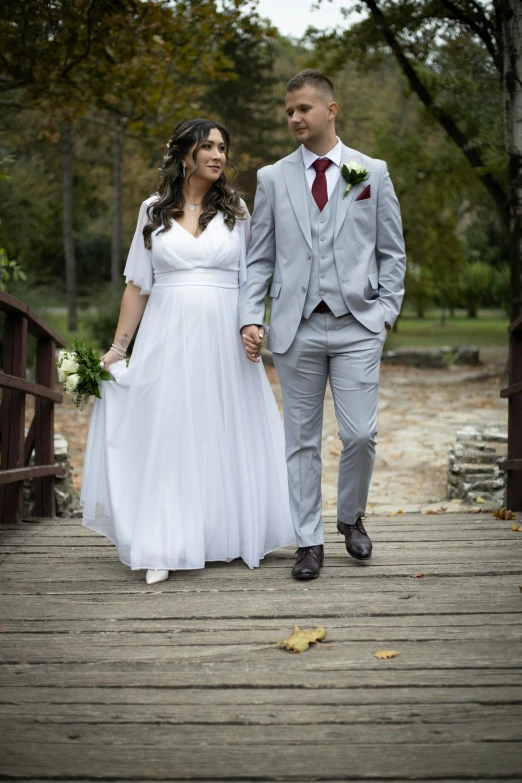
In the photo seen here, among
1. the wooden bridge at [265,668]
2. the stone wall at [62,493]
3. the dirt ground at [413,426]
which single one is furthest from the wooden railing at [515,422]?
the stone wall at [62,493]

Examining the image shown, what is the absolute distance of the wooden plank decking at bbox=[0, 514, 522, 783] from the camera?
2.45 metres

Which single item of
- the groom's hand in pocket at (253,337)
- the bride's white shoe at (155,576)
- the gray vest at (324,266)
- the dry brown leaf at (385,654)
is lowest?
the bride's white shoe at (155,576)

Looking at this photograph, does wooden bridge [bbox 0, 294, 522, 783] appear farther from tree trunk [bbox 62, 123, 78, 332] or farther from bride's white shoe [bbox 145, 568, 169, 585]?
tree trunk [bbox 62, 123, 78, 332]

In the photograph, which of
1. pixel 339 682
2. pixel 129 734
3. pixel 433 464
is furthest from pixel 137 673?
pixel 433 464

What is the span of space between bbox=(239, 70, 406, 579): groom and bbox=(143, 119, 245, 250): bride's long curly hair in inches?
13.0

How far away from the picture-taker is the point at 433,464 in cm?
979

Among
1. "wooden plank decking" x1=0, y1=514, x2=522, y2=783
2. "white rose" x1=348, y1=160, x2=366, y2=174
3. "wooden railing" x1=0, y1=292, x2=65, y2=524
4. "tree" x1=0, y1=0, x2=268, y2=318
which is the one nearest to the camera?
"wooden plank decking" x1=0, y1=514, x2=522, y2=783

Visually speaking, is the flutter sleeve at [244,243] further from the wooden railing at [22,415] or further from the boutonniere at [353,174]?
the wooden railing at [22,415]

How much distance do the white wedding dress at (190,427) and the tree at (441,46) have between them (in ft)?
25.6

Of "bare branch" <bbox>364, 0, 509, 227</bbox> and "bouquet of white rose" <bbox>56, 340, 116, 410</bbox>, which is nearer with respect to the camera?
"bouquet of white rose" <bbox>56, 340, 116, 410</bbox>

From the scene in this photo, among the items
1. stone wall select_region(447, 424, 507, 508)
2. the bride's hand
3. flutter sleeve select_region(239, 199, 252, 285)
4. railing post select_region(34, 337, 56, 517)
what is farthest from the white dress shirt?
stone wall select_region(447, 424, 507, 508)

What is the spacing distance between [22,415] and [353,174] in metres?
2.84

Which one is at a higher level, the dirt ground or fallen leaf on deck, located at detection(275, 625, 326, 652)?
fallen leaf on deck, located at detection(275, 625, 326, 652)

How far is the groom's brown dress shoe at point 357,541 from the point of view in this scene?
4.43 metres
